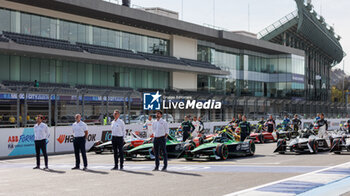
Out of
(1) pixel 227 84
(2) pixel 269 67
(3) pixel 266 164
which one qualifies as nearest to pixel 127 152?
(3) pixel 266 164

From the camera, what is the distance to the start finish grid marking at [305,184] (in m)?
10.0

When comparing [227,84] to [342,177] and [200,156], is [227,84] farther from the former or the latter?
[342,177]

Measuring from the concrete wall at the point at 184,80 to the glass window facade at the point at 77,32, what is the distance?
9.70ft

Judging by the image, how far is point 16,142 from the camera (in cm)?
2205

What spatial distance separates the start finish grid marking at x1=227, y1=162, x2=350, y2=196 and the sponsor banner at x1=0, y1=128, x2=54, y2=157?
13.9 meters

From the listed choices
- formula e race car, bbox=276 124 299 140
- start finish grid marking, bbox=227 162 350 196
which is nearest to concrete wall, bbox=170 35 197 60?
formula e race car, bbox=276 124 299 140

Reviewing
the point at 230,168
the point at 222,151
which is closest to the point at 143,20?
the point at 222,151

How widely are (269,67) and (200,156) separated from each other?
62.3 metres

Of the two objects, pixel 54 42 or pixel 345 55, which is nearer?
pixel 54 42

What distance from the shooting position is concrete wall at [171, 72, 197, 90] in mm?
56594

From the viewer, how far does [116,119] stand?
598 inches

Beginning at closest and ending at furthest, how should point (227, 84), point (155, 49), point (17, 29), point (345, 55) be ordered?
point (17, 29), point (155, 49), point (227, 84), point (345, 55)

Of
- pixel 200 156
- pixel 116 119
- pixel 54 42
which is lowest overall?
pixel 200 156

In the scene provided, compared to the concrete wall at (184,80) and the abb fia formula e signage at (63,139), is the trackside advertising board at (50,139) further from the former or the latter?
the concrete wall at (184,80)
